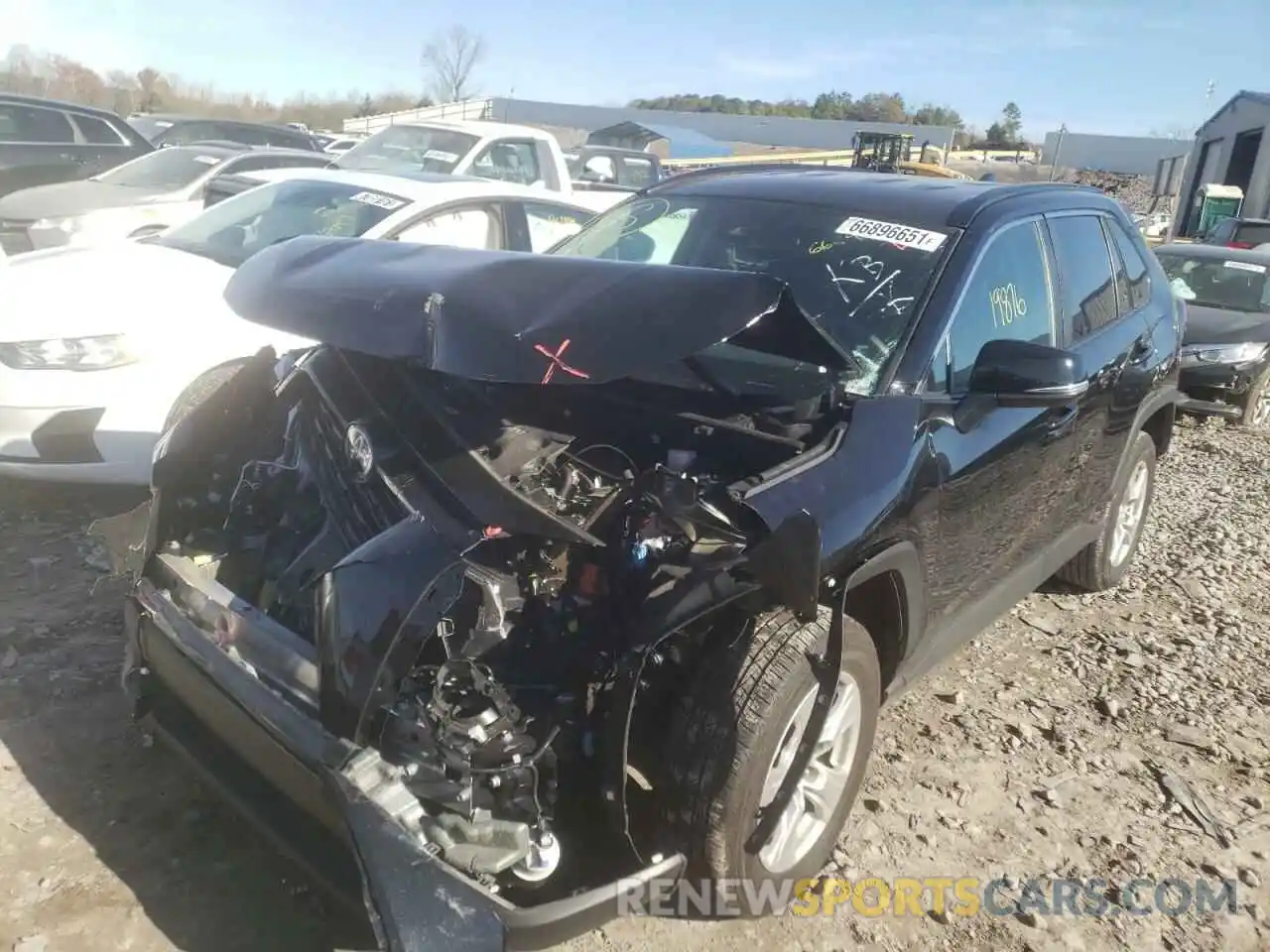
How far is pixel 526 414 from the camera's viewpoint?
2.96m

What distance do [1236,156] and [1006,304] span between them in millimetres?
30015

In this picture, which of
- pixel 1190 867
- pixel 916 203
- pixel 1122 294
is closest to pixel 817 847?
pixel 1190 867

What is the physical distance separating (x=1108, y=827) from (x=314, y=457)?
2.75 m

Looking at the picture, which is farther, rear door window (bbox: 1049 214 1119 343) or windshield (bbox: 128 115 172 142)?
windshield (bbox: 128 115 172 142)

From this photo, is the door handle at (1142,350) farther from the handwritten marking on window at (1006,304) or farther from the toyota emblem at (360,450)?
the toyota emblem at (360,450)

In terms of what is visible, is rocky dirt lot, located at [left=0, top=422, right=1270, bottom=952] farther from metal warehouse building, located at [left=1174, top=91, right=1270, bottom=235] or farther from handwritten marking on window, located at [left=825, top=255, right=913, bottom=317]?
metal warehouse building, located at [left=1174, top=91, right=1270, bottom=235]

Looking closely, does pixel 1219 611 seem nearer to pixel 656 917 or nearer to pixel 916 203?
pixel 916 203

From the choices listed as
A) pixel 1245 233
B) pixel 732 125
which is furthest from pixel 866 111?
pixel 1245 233

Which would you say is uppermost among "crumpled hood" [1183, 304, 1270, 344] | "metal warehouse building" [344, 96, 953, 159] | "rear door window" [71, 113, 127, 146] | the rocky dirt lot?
"metal warehouse building" [344, 96, 953, 159]

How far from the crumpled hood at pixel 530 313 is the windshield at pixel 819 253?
31 centimetres

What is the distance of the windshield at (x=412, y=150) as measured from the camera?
979 cm

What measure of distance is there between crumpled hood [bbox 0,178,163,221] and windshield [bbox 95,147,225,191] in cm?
17

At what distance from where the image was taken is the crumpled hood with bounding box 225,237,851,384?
2422 millimetres

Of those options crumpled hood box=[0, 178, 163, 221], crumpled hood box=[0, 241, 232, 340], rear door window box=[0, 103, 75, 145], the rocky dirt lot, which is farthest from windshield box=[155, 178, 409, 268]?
rear door window box=[0, 103, 75, 145]
